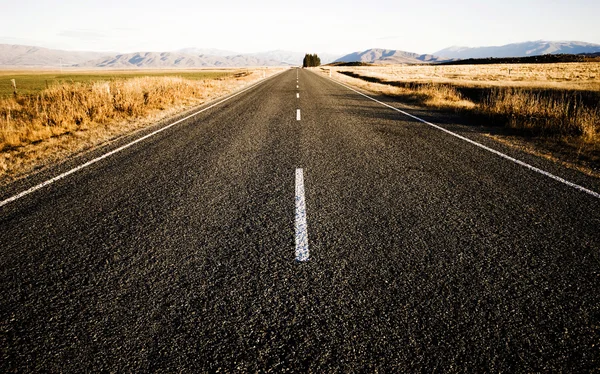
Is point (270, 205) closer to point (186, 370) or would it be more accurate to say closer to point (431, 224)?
point (431, 224)

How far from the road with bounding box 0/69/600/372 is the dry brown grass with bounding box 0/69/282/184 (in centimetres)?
171

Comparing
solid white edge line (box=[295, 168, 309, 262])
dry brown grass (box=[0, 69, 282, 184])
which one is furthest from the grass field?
solid white edge line (box=[295, 168, 309, 262])

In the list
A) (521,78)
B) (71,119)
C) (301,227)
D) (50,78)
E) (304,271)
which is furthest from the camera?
(50,78)

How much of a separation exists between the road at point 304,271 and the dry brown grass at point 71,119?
1.71 metres

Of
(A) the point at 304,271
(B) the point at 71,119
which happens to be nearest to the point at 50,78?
(B) the point at 71,119

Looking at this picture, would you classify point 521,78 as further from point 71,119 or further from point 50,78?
point 50,78

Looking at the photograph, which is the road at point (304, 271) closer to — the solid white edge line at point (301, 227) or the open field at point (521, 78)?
the solid white edge line at point (301, 227)

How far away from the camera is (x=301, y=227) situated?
297 centimetres

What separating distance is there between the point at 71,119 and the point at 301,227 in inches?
344

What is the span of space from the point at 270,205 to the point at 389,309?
1837mm

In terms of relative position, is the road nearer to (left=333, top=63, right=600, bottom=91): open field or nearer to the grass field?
the grass field

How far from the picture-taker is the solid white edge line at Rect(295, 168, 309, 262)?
2543 mm

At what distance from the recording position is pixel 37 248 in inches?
108

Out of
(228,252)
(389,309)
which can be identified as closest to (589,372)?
(389,309)
